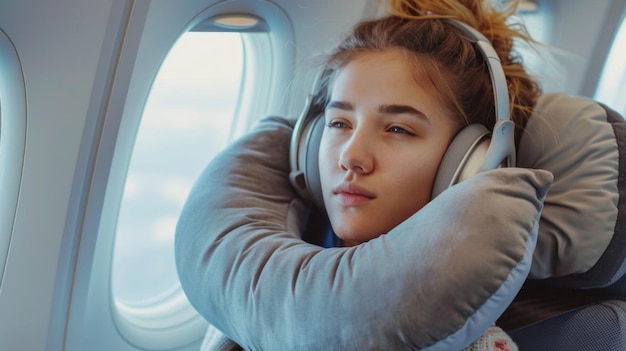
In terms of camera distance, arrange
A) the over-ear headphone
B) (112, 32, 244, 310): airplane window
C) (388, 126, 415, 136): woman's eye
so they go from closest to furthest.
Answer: the over-ear headphone, (388, 126, 415, 136): woman's eye, (112, 32, 244, 310): airplane window

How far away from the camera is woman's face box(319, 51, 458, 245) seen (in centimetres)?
127

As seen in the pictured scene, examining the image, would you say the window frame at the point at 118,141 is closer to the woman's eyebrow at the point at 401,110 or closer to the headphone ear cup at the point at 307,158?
the headphone ear cup at the point at 307,158

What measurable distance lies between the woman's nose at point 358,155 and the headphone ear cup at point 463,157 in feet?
0.43

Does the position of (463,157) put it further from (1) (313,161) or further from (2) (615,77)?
(2) (615,77)

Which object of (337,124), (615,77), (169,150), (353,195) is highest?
(615,77)

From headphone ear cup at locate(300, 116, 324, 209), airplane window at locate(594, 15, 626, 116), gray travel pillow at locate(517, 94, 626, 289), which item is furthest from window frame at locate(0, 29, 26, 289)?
airplane window at locate(594, 15, 626, 116)

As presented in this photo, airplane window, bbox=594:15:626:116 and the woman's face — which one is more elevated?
airplane window, bbox=594:15:626:116

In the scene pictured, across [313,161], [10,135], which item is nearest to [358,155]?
[313,161]

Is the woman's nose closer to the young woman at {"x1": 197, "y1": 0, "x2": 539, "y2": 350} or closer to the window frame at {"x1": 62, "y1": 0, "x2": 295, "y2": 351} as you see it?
the young woman at {"x1": 197, "y1": 0, "x2": 539, "y2": 350}

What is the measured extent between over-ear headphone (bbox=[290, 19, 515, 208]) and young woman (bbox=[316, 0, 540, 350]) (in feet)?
0.13

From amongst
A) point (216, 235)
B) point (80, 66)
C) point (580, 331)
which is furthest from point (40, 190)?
point (580, 331)

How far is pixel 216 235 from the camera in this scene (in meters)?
1.28

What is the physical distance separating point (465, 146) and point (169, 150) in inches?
44.3

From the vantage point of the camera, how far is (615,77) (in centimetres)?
275
